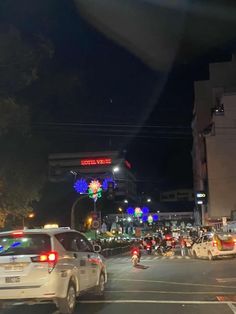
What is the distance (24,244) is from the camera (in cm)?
1202

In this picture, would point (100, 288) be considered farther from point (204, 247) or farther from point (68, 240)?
point (204, 247)

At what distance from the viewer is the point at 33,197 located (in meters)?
26.6

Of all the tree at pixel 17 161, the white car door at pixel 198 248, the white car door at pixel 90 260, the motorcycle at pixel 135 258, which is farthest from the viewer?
the white car door at pixel 198 248

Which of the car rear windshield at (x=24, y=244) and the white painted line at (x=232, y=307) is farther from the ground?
the car rear windshield at (x=24, y=244)

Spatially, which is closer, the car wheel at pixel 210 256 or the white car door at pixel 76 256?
the white car door at pixel 76 256

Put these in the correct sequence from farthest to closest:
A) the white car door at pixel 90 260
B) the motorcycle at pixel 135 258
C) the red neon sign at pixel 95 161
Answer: the red neon sign at pixel 95 161, the motorcycle at pixel 135 258, the white car door at pixel 90 260

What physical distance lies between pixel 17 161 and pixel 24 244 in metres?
12.0

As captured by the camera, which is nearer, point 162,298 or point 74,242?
point 74,242

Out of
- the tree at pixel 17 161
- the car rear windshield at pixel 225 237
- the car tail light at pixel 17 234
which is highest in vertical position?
the tree at pixel 17 161

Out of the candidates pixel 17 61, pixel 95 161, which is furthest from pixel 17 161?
pixel 95 161

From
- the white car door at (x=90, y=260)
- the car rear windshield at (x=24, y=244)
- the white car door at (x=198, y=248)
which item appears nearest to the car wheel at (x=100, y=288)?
the white car door at (x=90, y=260)

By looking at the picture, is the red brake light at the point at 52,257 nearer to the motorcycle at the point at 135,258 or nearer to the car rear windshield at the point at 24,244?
the car rear windshield at the point at 24,244

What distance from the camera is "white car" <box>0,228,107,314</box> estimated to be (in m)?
11.4

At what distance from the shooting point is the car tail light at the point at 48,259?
449 inches
